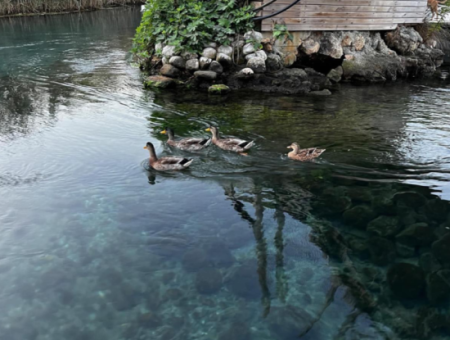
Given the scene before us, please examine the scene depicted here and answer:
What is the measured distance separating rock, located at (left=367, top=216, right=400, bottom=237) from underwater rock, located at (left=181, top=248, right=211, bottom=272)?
2.60 m

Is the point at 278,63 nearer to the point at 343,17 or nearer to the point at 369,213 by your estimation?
the point at 343,17

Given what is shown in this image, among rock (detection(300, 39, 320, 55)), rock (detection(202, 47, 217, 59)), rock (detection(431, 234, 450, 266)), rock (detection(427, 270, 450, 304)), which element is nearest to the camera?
rock (detection(427, 270, 450, 304))

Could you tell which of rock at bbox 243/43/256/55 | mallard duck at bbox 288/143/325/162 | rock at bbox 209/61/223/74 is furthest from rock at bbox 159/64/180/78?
mallard duck at bbox 288/143/325/162

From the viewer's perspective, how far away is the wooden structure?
47.9ft

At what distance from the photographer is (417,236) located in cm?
634

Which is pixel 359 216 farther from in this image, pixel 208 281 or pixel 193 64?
pixel 193 64

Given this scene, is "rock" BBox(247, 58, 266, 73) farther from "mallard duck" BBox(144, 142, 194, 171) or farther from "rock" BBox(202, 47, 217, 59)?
"mallard duck" BBox(144, 142, 194, 171)

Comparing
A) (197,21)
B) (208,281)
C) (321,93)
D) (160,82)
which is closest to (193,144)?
(208,281)

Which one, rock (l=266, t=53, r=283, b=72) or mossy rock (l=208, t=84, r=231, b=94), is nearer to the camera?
mossy rock (l=208, t=84, r=231, b=94)

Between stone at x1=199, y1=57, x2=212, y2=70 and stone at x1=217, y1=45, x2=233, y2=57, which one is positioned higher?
stone at x1=217, y1=45, x2=233, y2=57

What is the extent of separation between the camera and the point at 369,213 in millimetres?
6930

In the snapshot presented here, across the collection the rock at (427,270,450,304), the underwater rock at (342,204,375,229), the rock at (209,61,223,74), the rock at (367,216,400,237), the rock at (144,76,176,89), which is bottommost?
the rock at (427,270,450,304)

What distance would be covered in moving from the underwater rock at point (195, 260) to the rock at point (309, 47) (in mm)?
11206

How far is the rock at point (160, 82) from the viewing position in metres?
14.0
